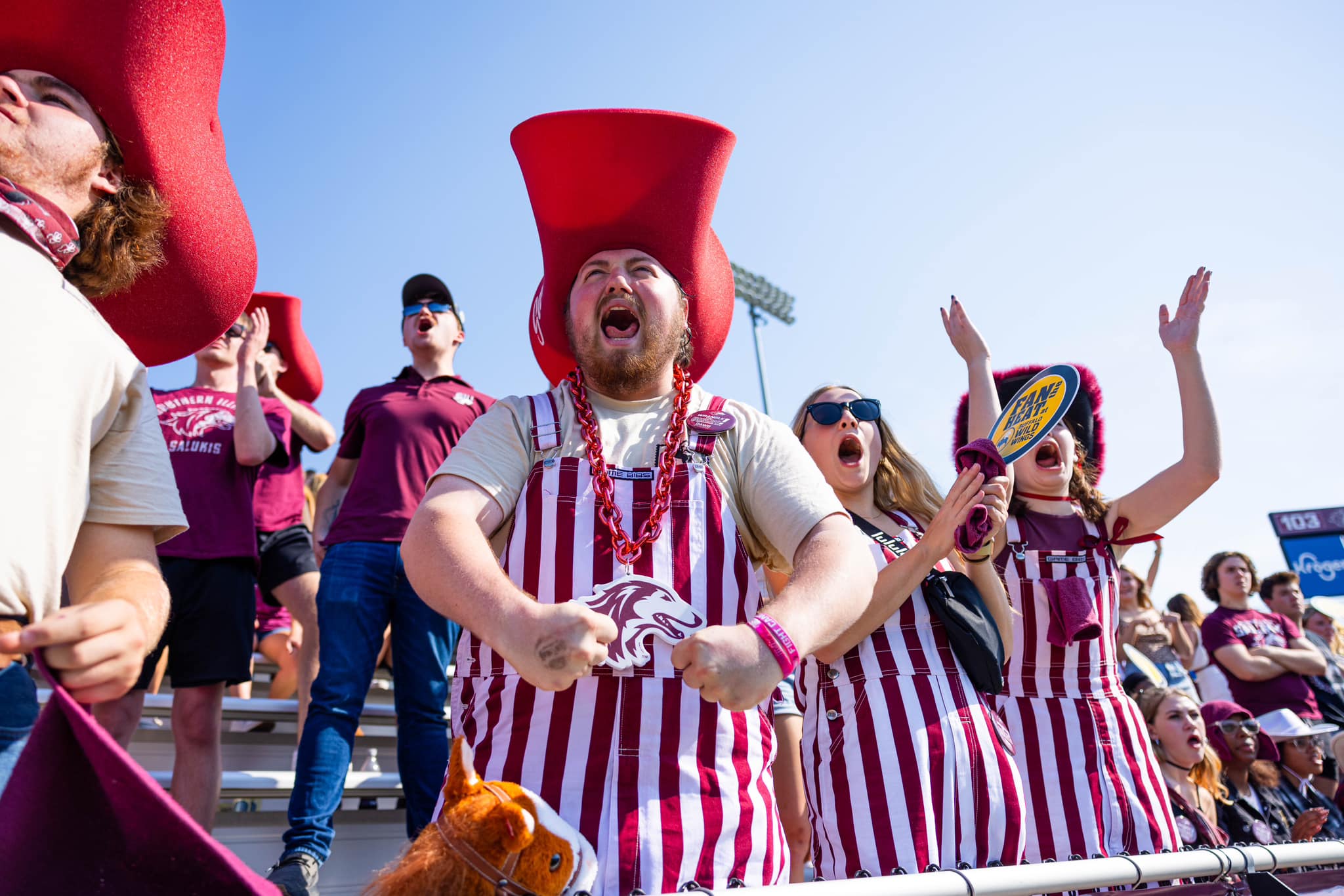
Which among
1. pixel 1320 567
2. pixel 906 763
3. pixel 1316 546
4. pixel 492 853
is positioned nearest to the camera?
pixel 492 853

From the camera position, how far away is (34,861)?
113 cm

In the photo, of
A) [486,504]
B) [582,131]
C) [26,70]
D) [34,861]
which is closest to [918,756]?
[486,504]

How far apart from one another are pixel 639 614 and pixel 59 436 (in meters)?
0.95

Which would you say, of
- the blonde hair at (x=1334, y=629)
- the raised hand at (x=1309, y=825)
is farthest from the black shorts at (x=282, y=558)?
the blonde hair at (x=1334, y=629)

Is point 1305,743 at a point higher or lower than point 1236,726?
lower

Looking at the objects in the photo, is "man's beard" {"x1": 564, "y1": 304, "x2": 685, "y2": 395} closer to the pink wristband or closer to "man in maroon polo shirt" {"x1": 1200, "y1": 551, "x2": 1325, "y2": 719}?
the pink wristband

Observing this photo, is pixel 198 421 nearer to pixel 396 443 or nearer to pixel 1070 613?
pixel 396 443

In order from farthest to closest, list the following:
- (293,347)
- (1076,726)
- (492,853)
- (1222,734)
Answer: (1222,734) → (293,347) → (1076,726) → (492,853)

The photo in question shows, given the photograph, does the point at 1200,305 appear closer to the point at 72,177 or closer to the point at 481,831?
the point at 481,831

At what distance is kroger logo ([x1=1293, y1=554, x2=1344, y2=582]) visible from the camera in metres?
16.0

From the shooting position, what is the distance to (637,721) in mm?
1742

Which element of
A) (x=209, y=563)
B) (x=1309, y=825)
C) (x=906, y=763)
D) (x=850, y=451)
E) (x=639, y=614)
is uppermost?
(x=850, y=451)

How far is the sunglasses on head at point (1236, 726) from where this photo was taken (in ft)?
18.8

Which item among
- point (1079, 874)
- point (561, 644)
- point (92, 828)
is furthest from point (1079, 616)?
point (92, 828)
